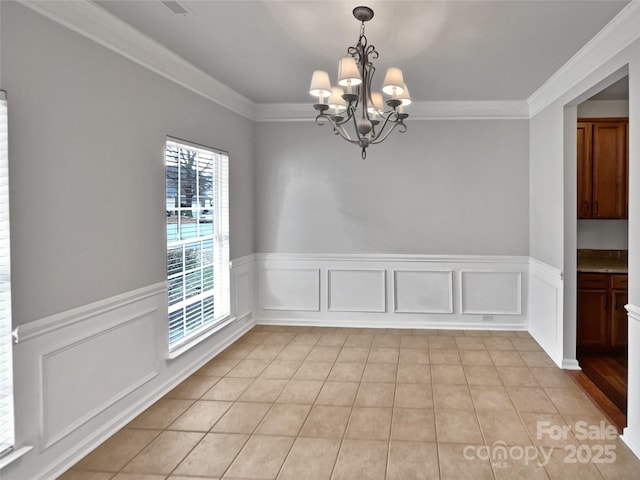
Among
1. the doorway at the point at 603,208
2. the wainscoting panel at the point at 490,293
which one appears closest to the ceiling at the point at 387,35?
the doorway at the point at 603,208

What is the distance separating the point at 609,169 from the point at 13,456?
5562mm

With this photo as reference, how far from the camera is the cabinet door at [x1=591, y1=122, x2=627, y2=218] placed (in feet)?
15.0

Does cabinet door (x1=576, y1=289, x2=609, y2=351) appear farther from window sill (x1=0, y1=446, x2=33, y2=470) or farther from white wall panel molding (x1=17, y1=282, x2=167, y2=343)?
window sill (x1=0, y1=446, x2=33, y2=470)

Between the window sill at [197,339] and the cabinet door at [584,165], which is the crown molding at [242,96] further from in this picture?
the window sill at [197,339]

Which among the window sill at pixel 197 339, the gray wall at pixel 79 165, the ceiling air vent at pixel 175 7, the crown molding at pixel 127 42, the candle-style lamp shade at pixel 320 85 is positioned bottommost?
the window sill at pixel 197 339

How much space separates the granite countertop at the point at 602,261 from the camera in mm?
4453

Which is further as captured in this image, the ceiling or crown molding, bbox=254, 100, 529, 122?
crown molding, bbox=254, 100, 529, 122

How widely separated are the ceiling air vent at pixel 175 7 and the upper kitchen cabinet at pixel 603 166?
4154 millimetres

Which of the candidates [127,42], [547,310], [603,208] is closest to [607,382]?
[547,310]

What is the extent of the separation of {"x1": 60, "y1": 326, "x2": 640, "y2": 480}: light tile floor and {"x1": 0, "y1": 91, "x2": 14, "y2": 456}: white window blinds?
53 cm

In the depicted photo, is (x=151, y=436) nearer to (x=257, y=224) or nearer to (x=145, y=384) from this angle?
(x=145, y=384)

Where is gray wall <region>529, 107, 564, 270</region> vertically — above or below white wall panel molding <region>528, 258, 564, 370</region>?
above

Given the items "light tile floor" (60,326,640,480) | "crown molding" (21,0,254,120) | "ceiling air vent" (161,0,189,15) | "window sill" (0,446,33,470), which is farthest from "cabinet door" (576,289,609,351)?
"window sill" (0,446,33,470)

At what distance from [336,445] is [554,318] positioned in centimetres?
271
